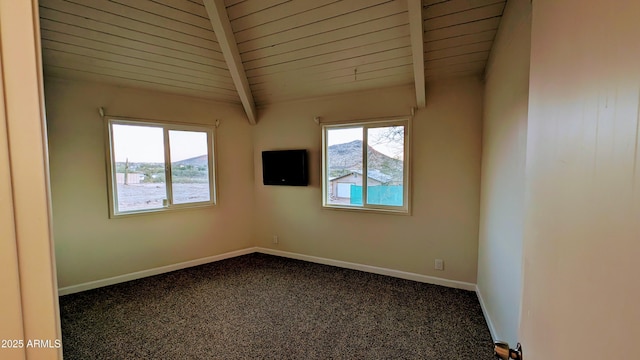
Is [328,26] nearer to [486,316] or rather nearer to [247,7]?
[247,7]

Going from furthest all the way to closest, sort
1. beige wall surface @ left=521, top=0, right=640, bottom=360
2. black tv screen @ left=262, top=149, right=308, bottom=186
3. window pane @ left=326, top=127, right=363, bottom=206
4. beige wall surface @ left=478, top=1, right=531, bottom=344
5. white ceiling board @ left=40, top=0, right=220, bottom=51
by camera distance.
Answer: black tv screen @ left=262, top=149, right=308, bottom=186 < window pane @ left=326, top=127, right=363, bottom=206 < white ceiling board @ left=40, top=0, right=220, bottom=51 < beige wall surface @ left=478, top=1, right=531, bottom=344 < beige wall surface @ left=521, top=0, right=640, bottom=360

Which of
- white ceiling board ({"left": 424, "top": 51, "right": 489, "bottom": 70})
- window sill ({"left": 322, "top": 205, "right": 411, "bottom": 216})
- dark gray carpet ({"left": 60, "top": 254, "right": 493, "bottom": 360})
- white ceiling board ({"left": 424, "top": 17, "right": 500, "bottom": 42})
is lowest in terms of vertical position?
dark gray carpet ({"left": 60, "top": 254, "right": 493, "bottom": 360})

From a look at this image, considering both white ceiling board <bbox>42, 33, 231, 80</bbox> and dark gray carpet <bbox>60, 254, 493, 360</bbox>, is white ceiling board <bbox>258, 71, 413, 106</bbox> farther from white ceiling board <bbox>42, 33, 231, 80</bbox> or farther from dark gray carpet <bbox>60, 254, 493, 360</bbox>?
dark gray carpet <bbox>60, 254, 493, 360</bbox>

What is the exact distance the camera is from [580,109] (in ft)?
1.64

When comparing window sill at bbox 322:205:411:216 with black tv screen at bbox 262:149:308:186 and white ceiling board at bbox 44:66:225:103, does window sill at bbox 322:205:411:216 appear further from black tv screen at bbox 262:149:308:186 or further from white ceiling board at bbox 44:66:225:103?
white ceiling board at bbox 44:66:225:103

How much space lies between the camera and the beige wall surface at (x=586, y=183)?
38cm

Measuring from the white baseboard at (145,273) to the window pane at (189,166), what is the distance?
881 millimetres

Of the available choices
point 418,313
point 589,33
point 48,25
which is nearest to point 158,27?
point 48,25

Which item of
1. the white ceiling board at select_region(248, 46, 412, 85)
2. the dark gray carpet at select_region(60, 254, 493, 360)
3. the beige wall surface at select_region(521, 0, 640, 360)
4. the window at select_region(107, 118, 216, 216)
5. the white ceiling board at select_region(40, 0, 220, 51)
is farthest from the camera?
the window at select_region(107, 118, 216, 216)

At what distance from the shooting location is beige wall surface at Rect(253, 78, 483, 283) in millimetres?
3029

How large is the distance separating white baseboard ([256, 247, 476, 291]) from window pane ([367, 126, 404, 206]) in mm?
871

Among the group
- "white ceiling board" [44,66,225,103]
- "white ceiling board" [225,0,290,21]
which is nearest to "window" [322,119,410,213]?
"white ceiling board" [225,0,290,21]

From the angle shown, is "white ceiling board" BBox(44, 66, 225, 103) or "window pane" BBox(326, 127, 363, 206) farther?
"window pane" BBox(326, 127, 363, 206)

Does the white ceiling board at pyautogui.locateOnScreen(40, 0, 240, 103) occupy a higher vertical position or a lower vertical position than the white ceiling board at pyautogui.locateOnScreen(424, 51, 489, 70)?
higher
